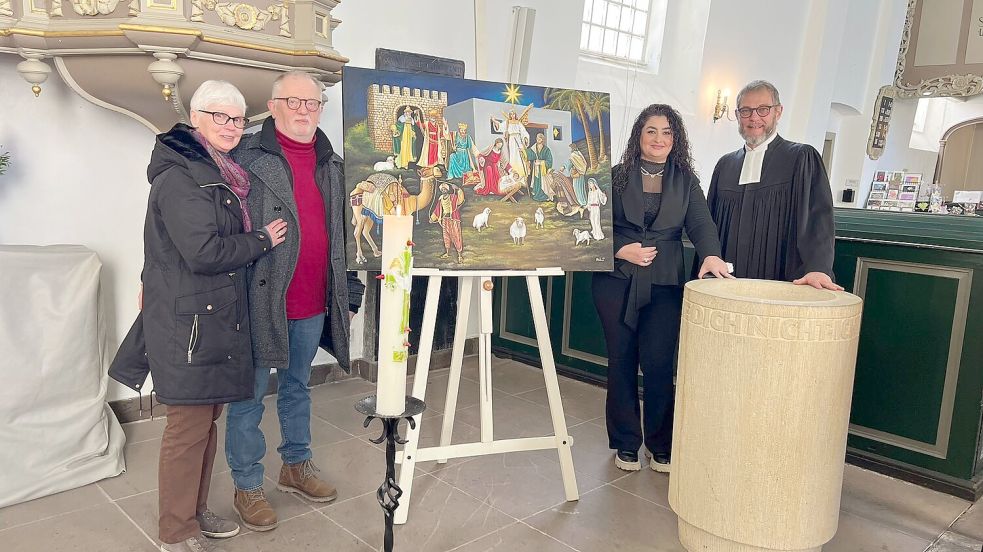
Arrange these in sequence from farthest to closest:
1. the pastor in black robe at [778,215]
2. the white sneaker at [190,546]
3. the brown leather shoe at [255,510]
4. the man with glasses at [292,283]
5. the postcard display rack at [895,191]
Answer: the postcard display rack at [895,191], the pastor in black robe at [778,215], the brown leather shoe at [255,510], the man with glasses at [292,283], the white sneaker at [190,546]

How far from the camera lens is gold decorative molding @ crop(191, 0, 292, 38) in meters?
2.52

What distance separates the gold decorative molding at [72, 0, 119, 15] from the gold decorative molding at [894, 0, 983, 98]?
1135 cm

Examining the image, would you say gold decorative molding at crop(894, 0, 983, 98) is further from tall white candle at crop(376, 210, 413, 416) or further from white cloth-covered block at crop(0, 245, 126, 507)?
tall white candle at crop(376, 210, 413, 416)

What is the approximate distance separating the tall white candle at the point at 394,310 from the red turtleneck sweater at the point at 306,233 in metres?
1.16

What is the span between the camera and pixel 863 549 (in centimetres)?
243

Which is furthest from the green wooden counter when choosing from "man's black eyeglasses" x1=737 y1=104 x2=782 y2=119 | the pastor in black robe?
"man's black eyeglasses" x1=737 y1=104 x2=782 y2=119

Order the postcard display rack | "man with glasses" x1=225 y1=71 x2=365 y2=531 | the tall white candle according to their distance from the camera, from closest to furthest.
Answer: the tall white candle < "man with glasses" x1=225 y1=71 x2=365 y2=531 < the postcard display rack

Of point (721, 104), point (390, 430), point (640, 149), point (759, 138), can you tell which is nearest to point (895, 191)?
point (721, 104)

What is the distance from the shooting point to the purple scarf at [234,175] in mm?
2047

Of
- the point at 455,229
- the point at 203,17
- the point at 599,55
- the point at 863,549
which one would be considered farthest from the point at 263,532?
the point at 599,55

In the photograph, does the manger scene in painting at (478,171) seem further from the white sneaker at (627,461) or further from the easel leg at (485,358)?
the white sneaker at (627,461)

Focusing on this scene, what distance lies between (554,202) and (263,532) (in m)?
1.52

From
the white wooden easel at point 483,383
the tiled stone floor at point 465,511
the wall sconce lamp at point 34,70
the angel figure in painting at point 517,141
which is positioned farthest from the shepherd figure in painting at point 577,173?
the wall sconce lamp at point 34,70

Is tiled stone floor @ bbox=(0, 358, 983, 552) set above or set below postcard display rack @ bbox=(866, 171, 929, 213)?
below
